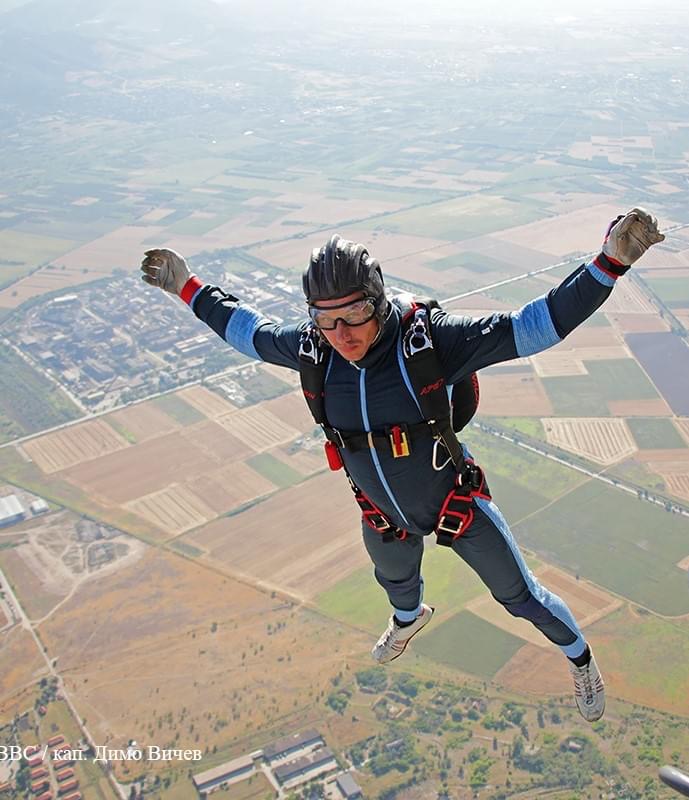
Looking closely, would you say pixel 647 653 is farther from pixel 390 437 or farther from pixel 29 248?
pixel 29 248

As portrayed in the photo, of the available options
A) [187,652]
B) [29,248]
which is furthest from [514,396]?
[29,248]

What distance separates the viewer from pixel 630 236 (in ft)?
11.0

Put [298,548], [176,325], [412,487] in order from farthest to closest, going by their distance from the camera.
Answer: [176,325] < [298,548] < [412,487]

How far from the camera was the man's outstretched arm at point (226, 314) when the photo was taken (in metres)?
4.30

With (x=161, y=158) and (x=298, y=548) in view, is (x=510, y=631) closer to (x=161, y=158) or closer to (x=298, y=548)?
(x=298, y=548)

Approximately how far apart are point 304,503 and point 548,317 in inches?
959

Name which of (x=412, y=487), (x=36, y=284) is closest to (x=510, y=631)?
(x=412, y=487)

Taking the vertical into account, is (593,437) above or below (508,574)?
below

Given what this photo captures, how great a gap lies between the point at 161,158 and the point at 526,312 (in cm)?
8570

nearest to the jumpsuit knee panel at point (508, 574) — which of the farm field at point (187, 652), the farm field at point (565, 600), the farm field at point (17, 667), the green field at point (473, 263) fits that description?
the farm field at point (187, 652)

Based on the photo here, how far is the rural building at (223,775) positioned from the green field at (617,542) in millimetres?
9781

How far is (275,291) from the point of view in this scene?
45969 mm

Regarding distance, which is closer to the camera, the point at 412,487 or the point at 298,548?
the point at 412,487

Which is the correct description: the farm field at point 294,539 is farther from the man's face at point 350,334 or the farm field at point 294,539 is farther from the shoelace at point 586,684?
the man's face at point 350,334
